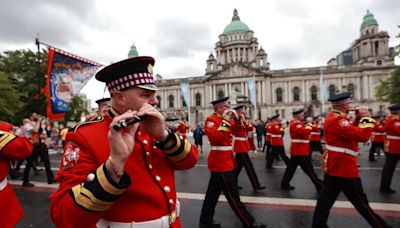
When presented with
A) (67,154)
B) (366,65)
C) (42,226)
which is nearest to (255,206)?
(42,226)

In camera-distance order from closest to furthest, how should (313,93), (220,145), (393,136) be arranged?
(220,145) < (393,136) < (313,93)

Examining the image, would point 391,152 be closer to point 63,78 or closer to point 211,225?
point 211,225

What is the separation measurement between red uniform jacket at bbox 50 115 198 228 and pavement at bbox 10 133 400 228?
3.09m

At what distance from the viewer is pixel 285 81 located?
6122 cm

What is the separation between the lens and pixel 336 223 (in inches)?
172

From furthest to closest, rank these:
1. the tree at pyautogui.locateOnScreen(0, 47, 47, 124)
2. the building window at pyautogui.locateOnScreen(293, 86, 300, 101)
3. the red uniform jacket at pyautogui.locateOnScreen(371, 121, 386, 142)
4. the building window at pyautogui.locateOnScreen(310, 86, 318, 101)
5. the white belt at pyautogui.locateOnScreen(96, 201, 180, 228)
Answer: the building window at pyautogui.locateOnScreen(293, 86, 300, 101) < the building window at pyautogui.locateOnScreen(310, 86, 318, 101) < the tree at pyautogui.locateOnScreen(0, 47, 47, 124) < the red uniform jacket at pyautogui.locateOnScreen(371, 121, 386, 142) < the white belt at pyautogui.locateOnScreen(96, 201, 180, 228)

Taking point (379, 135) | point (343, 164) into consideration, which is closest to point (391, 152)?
point (343, 164)

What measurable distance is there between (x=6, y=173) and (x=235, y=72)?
61.4 m

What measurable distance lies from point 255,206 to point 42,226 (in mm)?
4040

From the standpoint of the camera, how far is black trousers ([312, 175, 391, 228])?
151 inches

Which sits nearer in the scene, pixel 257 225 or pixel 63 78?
pixel 257 225

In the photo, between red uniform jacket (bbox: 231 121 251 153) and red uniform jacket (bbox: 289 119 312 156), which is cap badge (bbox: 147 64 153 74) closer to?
red uniform jacket (bbox: 231 121 251 153)

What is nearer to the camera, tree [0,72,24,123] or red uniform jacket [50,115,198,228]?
red uniform jacket [50,115,198,228]

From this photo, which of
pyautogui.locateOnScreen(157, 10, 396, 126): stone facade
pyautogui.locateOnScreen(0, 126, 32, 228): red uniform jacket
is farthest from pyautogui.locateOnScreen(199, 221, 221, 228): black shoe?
pyautogui.locateOnScreen(157, 10, 396, 126): stone facade
